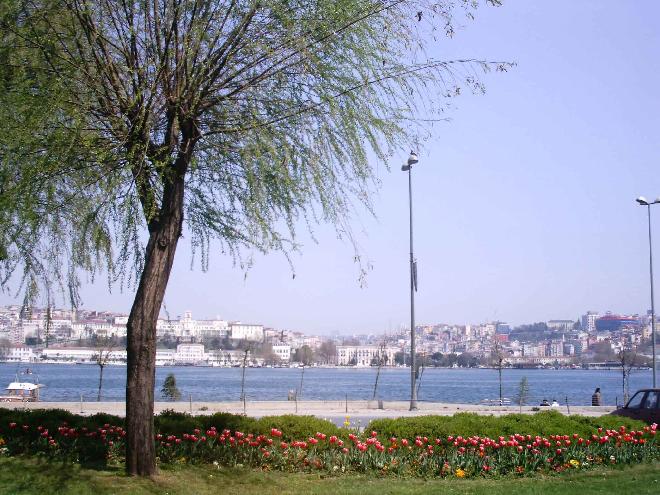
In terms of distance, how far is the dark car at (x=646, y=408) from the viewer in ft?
62.1

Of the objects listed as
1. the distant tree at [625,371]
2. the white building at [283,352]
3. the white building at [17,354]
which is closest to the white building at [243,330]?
the white building at [283,352]

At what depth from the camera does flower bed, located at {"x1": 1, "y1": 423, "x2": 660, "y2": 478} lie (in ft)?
37.9

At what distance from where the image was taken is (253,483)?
1045 centimetres

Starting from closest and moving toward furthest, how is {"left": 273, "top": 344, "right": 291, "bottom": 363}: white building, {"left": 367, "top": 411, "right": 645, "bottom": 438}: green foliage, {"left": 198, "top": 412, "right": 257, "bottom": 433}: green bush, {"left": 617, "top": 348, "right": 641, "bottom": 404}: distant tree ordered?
{"left": 198, "top": 412, "right": 257, "bottom": 433}: green bush
{"left": 367, "top": 411, "right": 645, "bottom": 438}: green foliage
{"left": 617, "top": 348, "right": 641, "bottom": 404}: distant tree
{"left": 273, "top": 344, "right": 291, "bottom": 363}: white building

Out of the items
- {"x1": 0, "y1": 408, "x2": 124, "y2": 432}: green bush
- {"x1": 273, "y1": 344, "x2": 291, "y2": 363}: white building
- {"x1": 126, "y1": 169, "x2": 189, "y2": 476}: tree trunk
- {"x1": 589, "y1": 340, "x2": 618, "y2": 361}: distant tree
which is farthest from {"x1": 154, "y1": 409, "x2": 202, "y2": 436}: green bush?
{"x1": 273, "y1": 344, "x2": 291, "y2": 363}: white building

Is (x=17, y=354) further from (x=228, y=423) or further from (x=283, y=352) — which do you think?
(x=228, y=423)

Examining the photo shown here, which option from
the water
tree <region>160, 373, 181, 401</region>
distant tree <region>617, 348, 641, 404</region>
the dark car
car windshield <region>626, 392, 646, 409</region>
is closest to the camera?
the dark car

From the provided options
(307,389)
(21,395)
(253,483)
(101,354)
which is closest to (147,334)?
(253,483)

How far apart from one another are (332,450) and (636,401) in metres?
11.9

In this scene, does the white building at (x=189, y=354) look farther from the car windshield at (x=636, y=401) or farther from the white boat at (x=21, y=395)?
the car windshield at (x=636, y=401)

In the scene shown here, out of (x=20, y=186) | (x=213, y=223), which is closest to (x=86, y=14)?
(x=20, y=186)

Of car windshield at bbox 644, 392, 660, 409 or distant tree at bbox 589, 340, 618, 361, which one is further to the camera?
distant tree at bbox 589, 340, 618, 361

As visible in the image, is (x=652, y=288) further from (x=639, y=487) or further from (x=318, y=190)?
(x=318, y=190)

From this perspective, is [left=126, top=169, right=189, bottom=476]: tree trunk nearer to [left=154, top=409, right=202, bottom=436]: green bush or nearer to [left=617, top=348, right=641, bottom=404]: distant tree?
[left=154, top=409, right=202, bottom=436]: green bush
